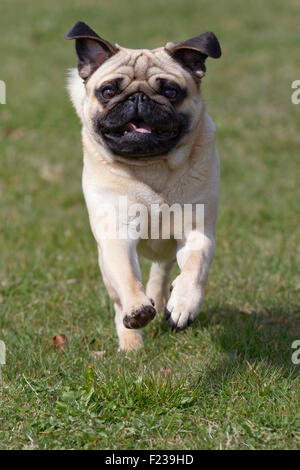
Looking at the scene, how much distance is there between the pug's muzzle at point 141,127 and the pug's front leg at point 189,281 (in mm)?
564

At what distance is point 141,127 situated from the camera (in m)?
3.71

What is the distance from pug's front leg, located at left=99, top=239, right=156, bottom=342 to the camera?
3.29 metres

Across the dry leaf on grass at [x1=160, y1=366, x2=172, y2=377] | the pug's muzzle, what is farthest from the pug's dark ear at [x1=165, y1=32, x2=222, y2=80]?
the dry leaf on grass at [x1=160, y1=366, x2=172, y2=377]

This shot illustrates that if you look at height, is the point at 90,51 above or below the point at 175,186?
above

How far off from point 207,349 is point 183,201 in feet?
3.07

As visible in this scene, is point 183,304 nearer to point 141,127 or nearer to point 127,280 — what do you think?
point 127,280

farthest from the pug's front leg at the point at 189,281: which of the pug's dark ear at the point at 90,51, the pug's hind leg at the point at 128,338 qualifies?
the pug's dark ear at the point at 90,51

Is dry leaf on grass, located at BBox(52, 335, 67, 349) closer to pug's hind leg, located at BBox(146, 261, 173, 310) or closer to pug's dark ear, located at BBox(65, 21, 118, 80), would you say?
pug's hind leg, located at BBox(146, 261, 173, 310)

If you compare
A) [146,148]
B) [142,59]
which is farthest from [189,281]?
[142,59]

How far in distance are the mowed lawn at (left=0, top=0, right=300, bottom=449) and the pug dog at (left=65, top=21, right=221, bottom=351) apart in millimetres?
509

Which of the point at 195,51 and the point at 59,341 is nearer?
the point at 195,51

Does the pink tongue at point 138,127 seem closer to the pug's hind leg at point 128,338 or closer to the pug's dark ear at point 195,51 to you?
the pug's dark ear at point 195,51

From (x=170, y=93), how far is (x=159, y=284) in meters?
1.68

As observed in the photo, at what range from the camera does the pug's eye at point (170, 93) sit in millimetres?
3695
